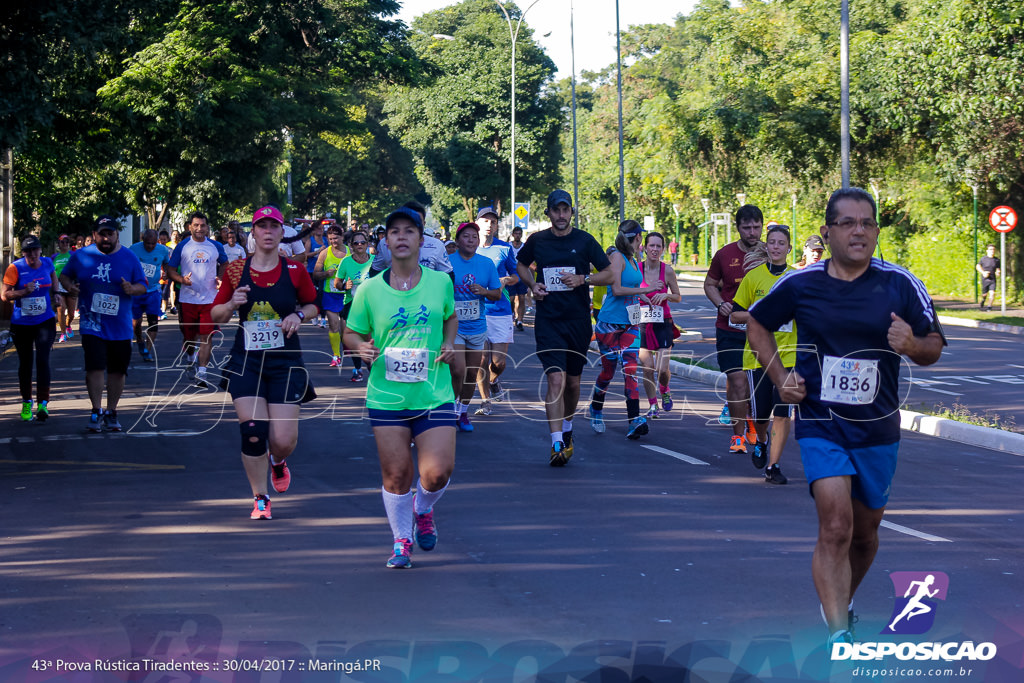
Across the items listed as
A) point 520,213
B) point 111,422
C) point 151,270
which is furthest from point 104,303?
point 520,213

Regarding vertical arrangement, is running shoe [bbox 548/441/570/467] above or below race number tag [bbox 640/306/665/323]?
below

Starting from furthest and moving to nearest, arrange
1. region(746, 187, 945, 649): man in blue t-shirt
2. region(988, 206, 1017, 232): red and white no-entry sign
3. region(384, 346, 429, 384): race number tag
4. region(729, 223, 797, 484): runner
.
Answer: region(988, 206, 1017, 232): red and white no-entry sign < region(729, 223, 797, 484): runner < region(384, 346, 429, 384): race number tag < region(746, 187, 945, 649): man in blue t-shirt

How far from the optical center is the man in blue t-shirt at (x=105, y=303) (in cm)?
1223

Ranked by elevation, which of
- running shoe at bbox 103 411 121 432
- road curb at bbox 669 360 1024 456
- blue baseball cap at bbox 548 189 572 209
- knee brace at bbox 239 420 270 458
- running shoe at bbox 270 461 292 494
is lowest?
road curb at bbox 669 360 1024 456

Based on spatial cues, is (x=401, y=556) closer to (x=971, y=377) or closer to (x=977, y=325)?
(x=971, y=377)

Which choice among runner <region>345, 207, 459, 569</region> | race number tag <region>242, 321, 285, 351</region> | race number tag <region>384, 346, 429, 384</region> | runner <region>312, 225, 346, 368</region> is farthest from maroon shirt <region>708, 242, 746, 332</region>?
runner <region>312, 225, 346, 368</region>

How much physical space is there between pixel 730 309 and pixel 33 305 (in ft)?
25.2

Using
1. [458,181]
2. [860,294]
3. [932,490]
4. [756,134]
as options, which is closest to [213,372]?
[932,490]

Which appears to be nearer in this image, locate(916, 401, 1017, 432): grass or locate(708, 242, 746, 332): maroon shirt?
locate(708, 242, 746, 332): maroon shirt

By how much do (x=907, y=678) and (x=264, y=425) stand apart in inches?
176

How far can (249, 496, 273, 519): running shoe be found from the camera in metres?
8.12

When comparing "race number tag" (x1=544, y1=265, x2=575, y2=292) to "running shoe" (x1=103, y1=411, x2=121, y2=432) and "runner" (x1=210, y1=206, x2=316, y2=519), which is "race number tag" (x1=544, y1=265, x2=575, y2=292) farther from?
"running shoe" (x1=103, y1=411, x2=121, y2=432)

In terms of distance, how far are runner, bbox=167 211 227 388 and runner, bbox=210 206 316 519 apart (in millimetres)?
A: 8178

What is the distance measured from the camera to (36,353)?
44.1ft
